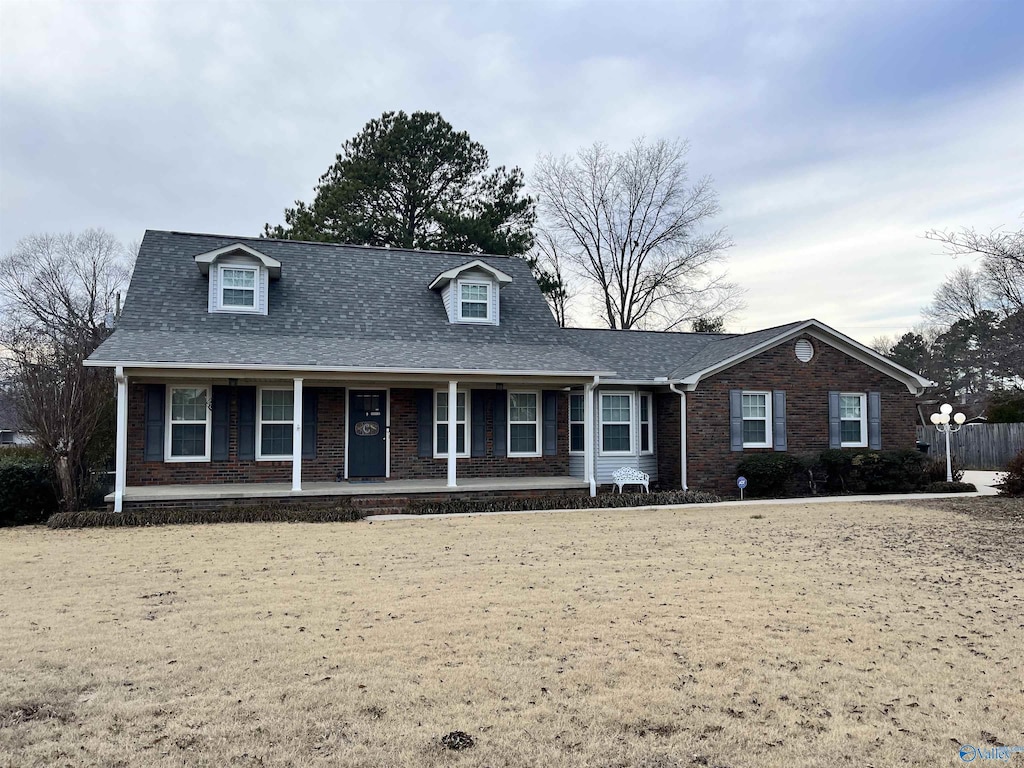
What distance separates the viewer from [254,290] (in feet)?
50.8

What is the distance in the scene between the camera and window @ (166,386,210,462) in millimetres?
14172

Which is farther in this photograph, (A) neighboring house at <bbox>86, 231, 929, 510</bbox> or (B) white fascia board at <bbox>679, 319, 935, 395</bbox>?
(B) white fascia board at <bbox>679, 319, 935, 395</bbox>

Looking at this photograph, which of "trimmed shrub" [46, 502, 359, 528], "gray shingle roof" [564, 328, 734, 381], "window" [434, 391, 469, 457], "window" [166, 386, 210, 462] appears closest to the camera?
"trimmed shrub" [46, 502, 359, 528]

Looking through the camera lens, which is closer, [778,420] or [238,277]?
[238,277]

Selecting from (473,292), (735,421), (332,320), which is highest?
(473,292)

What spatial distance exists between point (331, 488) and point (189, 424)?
10.4 ft

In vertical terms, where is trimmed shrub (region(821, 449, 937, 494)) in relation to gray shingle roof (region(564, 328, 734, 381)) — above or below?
below

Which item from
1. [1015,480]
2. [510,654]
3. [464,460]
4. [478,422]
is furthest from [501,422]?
[1015,480]

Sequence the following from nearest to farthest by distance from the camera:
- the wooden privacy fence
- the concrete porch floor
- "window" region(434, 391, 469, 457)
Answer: the concrete porch floor → "window" region(434, 391, 469, 457) → the wooden privacy fence

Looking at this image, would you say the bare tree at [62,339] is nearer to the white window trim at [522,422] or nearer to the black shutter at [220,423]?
the black shutter at [220,423]

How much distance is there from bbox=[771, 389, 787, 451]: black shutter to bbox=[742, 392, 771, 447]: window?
0.31ft

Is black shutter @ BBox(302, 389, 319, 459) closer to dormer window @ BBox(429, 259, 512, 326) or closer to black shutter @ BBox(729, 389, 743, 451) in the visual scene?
dormer window @ BBox(429, 259, 512, 326)

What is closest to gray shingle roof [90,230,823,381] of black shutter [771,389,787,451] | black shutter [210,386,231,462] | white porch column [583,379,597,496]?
white porch column [583,379,597,496]

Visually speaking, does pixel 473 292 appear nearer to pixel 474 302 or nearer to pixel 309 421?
pixel 474 302
